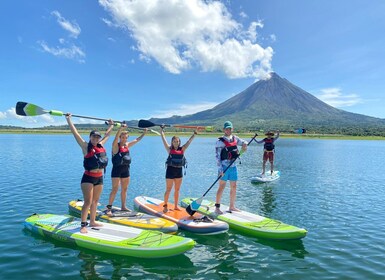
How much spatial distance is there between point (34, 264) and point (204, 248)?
4.74 m

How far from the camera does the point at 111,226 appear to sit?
945 centimetres

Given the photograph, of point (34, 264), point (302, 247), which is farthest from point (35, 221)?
point (302, 247)

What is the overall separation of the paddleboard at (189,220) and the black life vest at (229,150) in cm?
240

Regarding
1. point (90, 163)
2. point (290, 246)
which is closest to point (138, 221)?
point (90, 163)

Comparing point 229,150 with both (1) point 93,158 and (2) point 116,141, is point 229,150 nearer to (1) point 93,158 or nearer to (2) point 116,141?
(2) point 116,141

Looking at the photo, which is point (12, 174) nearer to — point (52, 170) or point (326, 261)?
point (52, 170)

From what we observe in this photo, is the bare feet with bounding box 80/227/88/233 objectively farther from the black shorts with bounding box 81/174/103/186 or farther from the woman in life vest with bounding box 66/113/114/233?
the black shorts with bounding box 81/174/103/186

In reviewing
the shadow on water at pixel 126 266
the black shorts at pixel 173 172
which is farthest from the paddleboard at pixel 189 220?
the shadow on water at pixel 126 266

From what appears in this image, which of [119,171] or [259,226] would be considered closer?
[259,226]

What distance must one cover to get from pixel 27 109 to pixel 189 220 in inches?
272

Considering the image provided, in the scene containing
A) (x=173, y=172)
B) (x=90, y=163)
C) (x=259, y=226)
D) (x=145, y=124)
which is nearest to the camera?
(x=90, y=163)

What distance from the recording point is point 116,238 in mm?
8531

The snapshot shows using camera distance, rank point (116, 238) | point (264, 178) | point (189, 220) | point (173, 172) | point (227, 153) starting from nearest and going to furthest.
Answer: point (116, 238)
point (189, 220)
point (227, 153)
point (173, 172)
point (264, 178)

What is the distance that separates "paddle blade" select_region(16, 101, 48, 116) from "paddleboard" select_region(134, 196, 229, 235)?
5.58 metres
